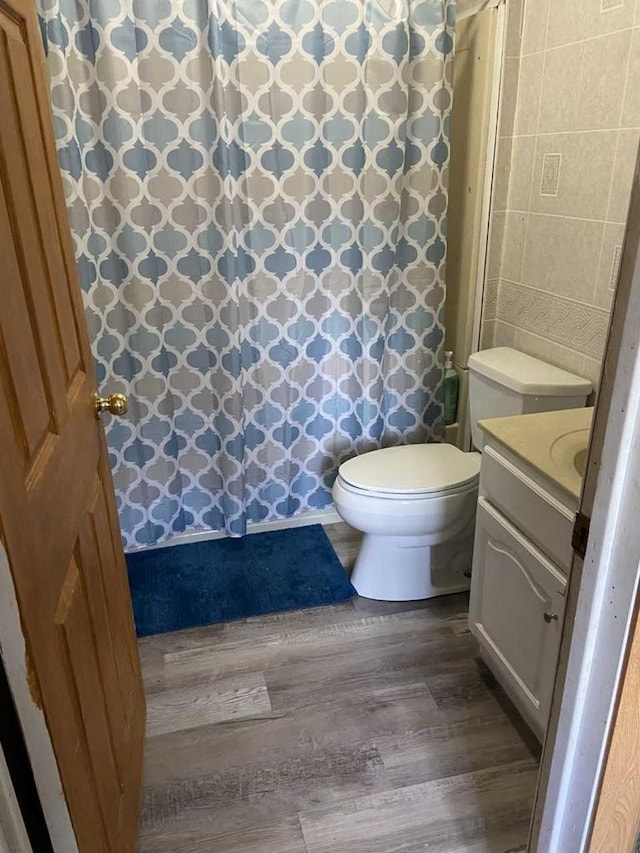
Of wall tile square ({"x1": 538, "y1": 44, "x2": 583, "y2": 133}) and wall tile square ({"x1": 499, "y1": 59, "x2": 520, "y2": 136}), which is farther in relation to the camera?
wall tile square ({"x1": 499, "y1": 59, "x2": 520, "y2": 136})

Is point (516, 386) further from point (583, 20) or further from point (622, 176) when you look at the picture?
point (583, 20)

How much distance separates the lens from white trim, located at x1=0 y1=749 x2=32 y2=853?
2.55 ft

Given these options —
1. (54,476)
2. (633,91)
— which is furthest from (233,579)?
(633,91)

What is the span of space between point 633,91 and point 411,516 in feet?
4.26

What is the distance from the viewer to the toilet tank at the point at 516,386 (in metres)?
1.99

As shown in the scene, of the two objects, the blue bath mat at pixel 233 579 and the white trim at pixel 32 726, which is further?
the blue bath mat at pixel 233 579

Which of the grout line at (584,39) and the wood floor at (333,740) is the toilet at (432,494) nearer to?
the wood floor at (333,740)

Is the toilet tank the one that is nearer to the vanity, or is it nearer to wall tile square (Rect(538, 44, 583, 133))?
the vanity

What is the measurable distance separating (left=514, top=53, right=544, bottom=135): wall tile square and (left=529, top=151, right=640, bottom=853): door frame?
154cm

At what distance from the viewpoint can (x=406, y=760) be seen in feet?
5.56

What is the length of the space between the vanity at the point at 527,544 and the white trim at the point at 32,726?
0.93 m

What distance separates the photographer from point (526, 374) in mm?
2074

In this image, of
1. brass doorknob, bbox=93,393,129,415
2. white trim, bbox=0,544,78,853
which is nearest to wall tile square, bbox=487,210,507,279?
brass doorknob, bbox=93,393,129,415

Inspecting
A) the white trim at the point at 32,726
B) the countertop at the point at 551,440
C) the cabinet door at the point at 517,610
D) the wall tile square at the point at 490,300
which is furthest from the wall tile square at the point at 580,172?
the white trim at the point at 32,726
